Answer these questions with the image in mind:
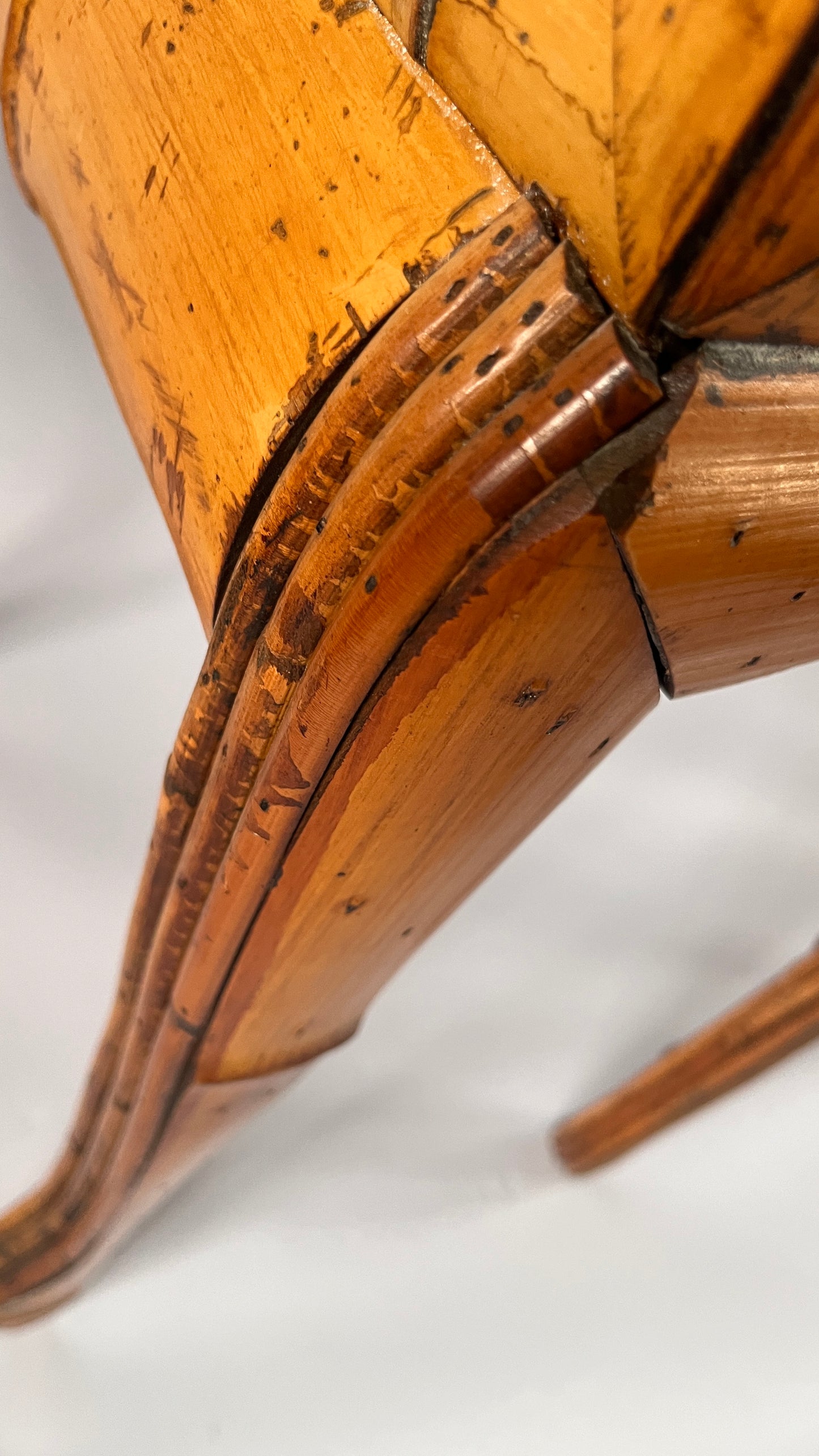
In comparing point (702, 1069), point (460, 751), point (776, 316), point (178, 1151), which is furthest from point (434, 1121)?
point (776, 316)

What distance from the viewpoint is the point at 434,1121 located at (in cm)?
112

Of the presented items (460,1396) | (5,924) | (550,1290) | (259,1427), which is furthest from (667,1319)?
(5,924)

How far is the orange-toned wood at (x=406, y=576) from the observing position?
0.22 m

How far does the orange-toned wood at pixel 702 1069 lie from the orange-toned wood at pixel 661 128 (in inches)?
34.8

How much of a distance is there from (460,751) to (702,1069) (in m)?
0.88

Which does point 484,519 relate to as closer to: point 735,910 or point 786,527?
point 786,527

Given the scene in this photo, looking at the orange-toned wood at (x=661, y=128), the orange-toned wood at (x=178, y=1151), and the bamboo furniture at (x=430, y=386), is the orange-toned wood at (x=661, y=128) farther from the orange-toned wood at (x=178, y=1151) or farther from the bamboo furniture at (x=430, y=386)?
the orange-toned wood at (x=178, y=1151)

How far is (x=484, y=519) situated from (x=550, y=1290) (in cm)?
104

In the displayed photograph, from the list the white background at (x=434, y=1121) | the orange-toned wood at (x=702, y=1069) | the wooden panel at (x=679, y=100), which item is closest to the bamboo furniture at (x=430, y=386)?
the wooden panel at (x=679, y=100)

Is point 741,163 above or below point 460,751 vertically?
above

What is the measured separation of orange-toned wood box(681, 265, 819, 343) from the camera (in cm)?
22

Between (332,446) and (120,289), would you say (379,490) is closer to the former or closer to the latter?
(332,446)

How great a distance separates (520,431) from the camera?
8.9 inches

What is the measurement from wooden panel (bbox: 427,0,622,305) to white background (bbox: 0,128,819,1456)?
0.61m
